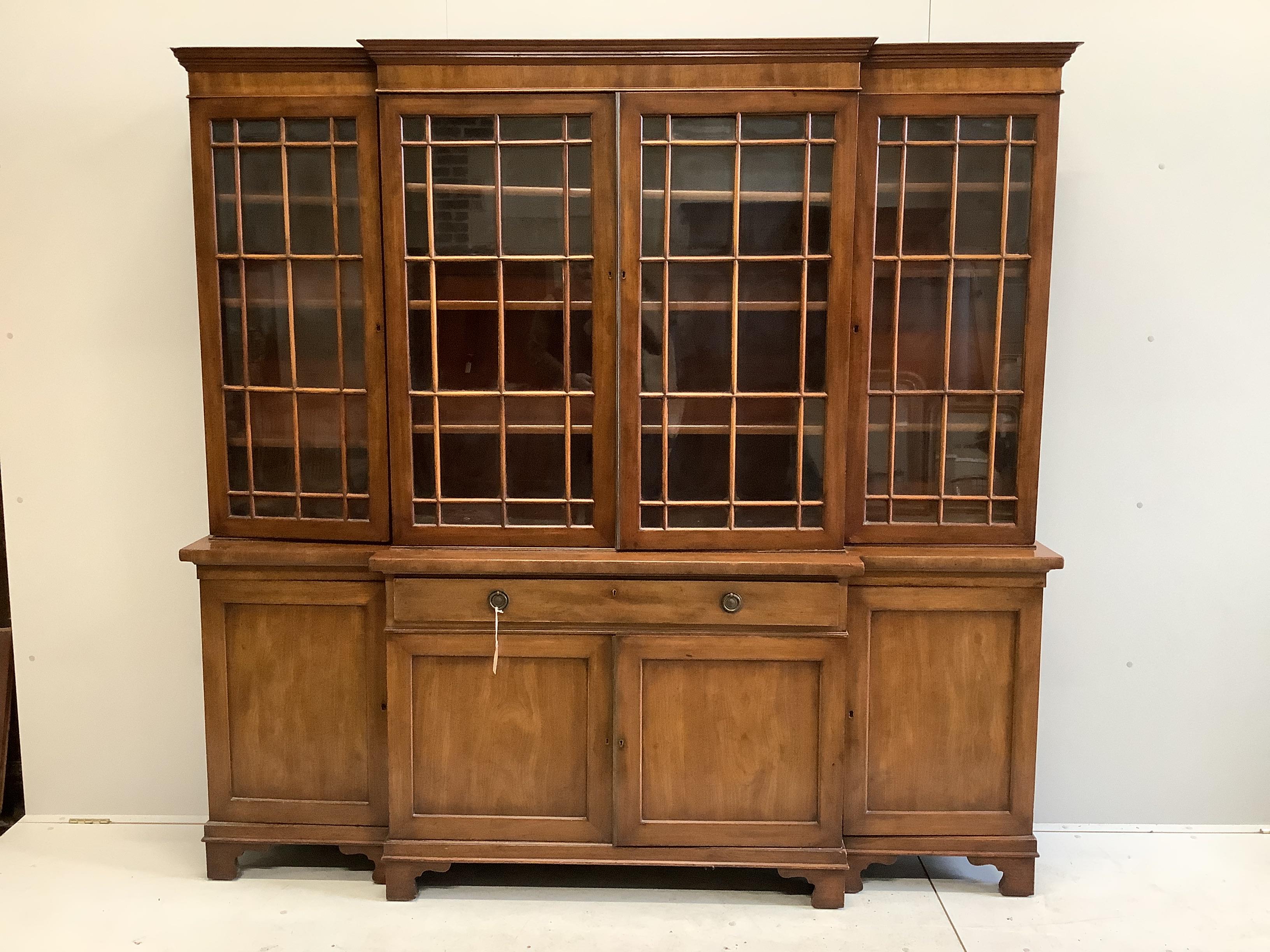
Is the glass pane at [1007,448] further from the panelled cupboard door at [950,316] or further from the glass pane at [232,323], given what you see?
the glass pane at [232,323]

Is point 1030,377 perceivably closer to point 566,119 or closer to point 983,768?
point 983,768

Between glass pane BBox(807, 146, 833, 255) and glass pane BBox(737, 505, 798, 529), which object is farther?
glass pane BBox(737, 505, 798, 529)

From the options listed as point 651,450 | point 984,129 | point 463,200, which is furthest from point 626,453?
point 984,129

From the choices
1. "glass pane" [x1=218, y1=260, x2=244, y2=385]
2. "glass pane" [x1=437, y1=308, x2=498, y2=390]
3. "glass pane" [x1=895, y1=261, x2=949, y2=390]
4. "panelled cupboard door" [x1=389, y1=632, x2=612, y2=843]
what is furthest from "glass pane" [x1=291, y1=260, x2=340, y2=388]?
"glass pane" [x1=895, y1=261, x2=949, y2=390]

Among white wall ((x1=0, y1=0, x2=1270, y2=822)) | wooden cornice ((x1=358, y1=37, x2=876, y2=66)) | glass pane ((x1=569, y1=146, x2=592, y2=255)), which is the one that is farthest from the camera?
white wall ((x1=0, y1=0, x2=1270, y2=822))

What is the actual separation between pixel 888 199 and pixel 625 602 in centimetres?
131

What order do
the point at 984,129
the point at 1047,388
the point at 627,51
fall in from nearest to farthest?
the point at 627,51 < the point at 984,129 < the point at 1047,388

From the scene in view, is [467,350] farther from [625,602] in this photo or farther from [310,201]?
[625,602]

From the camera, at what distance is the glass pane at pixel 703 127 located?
260 cm

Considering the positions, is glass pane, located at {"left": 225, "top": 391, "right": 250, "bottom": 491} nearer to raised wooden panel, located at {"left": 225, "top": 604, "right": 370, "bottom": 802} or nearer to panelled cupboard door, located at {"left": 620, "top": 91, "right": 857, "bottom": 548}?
raised wooden panel, located at {"left": 225, "top": 604, "right": 370, "bottom": 802}

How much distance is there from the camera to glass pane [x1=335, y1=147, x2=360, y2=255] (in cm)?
269

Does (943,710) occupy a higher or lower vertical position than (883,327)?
lower

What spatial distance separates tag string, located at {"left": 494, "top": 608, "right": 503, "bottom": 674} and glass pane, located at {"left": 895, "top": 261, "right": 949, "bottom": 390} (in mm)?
1264

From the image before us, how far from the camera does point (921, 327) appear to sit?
108 inches
